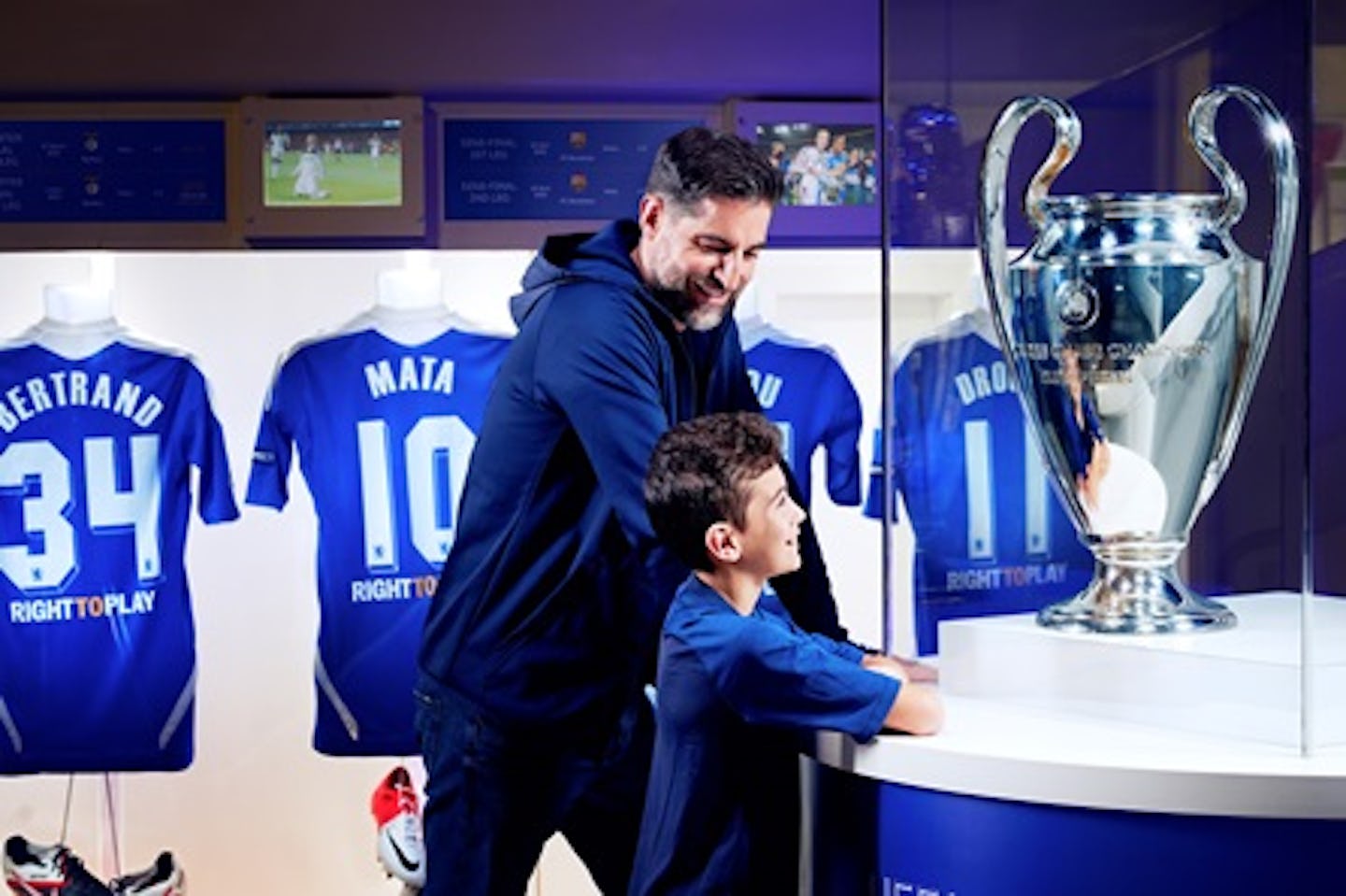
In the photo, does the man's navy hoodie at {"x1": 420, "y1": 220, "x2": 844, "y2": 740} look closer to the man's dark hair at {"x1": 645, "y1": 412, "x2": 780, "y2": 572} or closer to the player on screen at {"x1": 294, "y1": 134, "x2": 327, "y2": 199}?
the man's dark hair at {"x1": 645, "y1": 412, "x2": 780, "y2": 572}

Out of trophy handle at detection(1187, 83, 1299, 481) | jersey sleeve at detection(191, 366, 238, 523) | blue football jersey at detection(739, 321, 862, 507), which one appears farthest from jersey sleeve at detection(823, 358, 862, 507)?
trophy handle at detection(1187, 83, 1299, 481)

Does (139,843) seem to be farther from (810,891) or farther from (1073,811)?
(1073,811)

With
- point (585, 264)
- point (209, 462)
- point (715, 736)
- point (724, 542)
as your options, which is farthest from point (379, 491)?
point (715, 736)

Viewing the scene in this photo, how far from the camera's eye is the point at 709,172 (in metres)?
3.60

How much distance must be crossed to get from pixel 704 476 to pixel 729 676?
32cm

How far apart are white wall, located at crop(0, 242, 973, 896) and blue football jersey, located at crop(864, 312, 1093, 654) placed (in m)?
1.52

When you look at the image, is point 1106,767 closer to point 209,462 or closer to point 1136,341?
point 1136,341

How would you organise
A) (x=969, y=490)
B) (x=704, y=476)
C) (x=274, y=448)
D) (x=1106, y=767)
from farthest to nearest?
(x=274, y=448) < (x=969, y=490) < (x=704, y=476) < (x=1106, y=767)

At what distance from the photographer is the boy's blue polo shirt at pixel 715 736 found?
2.55 metres

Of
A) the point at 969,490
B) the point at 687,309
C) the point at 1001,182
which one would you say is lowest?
the point at 969,490

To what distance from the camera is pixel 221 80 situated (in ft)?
14.8

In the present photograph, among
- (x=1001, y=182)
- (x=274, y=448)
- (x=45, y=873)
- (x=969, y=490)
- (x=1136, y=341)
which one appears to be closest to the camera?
(x=1136, y=341)

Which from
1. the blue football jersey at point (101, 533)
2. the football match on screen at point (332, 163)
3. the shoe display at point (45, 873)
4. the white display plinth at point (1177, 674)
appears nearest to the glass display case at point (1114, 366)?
the white display plinth at point (1177, 674)

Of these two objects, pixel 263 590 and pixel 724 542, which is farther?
pixel 263 590
